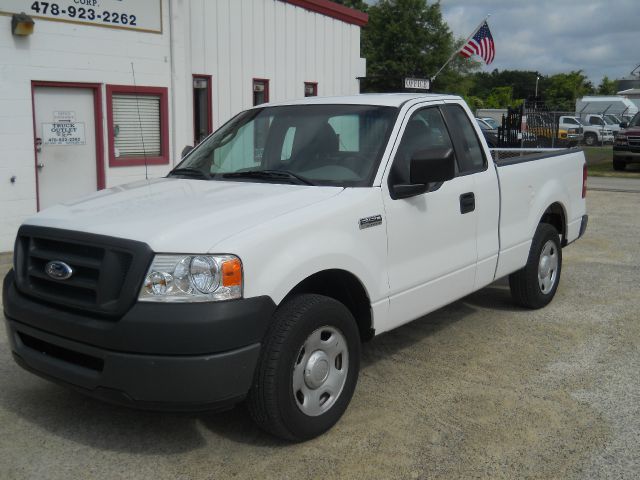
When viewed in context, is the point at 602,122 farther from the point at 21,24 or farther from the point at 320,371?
the point at 320,371

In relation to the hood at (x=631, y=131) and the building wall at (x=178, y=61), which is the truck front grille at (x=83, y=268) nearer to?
the building wall at (x=178, y=61)

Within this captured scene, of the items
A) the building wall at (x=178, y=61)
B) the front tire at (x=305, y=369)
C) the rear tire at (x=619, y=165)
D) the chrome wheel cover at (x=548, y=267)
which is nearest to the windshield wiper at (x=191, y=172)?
the front tire at (x=305, y=369)

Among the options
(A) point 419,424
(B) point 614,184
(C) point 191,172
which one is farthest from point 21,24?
(B) point 614,184

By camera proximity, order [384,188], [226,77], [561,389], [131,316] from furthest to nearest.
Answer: [226,77]
[561,389]
[384,188]
[131,316]

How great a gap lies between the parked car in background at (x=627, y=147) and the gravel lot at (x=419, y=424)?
1898 cm

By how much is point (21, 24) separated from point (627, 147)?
19600mm

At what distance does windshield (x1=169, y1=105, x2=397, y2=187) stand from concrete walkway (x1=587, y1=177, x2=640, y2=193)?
1350 cm

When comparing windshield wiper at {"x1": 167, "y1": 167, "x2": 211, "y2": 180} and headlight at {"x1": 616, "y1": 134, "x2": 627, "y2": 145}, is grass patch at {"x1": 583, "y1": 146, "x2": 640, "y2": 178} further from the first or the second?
windshield wiper at {"x1": 167, "y1": 167, "x2": 211, "y2": 180}

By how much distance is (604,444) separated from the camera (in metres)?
3.86

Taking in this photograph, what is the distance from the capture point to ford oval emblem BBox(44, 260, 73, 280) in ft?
11.7

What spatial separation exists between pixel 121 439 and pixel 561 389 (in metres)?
2.73

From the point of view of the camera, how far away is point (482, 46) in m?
19.7

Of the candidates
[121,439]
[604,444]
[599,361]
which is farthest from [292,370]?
[599,361]

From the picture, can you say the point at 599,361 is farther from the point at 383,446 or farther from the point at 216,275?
the point at 216,275
